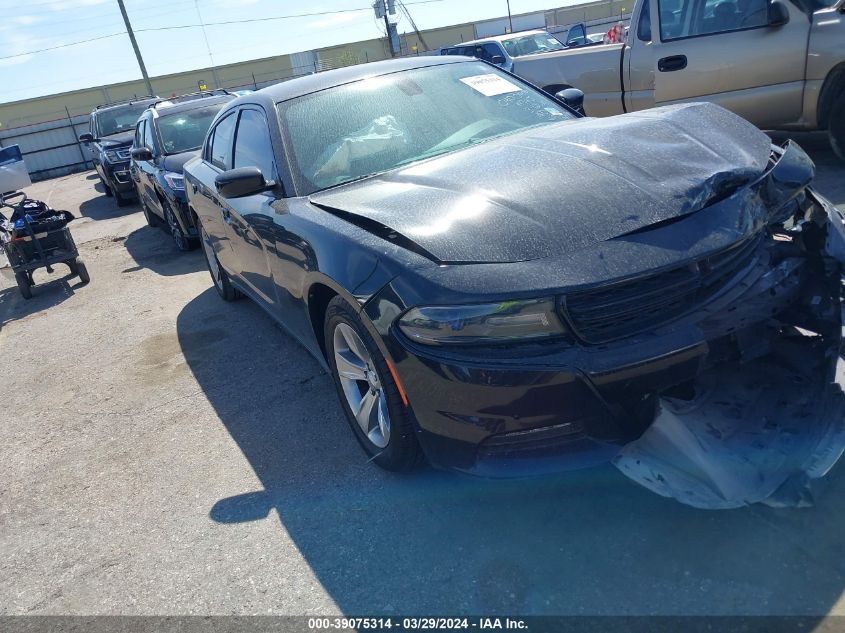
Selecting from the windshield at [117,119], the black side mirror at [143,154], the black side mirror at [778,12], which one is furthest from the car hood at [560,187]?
the windshield at [117,119]

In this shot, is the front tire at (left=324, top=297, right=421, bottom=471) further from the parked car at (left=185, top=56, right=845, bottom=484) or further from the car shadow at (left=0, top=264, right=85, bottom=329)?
the car shadow at (left=0, top=264, right=85, bottom=329)

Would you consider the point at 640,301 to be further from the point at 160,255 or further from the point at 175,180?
the point at 160,255

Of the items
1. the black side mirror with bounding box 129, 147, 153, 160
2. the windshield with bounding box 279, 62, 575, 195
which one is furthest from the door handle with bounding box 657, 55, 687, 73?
the black side mirror with bounding box 129, 147, 153, 160

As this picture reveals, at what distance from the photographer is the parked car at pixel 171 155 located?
835 cm

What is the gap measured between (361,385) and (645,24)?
18.7ft

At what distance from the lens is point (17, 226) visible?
299 inches

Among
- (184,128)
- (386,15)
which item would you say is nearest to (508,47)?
(184,128)

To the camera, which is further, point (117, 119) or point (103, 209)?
point (117, 119)

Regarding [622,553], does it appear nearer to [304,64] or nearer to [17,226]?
[17,226]

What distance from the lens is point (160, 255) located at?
8.88m

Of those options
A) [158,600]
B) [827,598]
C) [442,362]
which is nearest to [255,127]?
[442,362]

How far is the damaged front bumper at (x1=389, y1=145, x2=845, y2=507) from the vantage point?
231 centimetres

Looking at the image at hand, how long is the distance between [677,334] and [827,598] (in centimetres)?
92

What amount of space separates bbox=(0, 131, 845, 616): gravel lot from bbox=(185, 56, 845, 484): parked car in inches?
13.3
